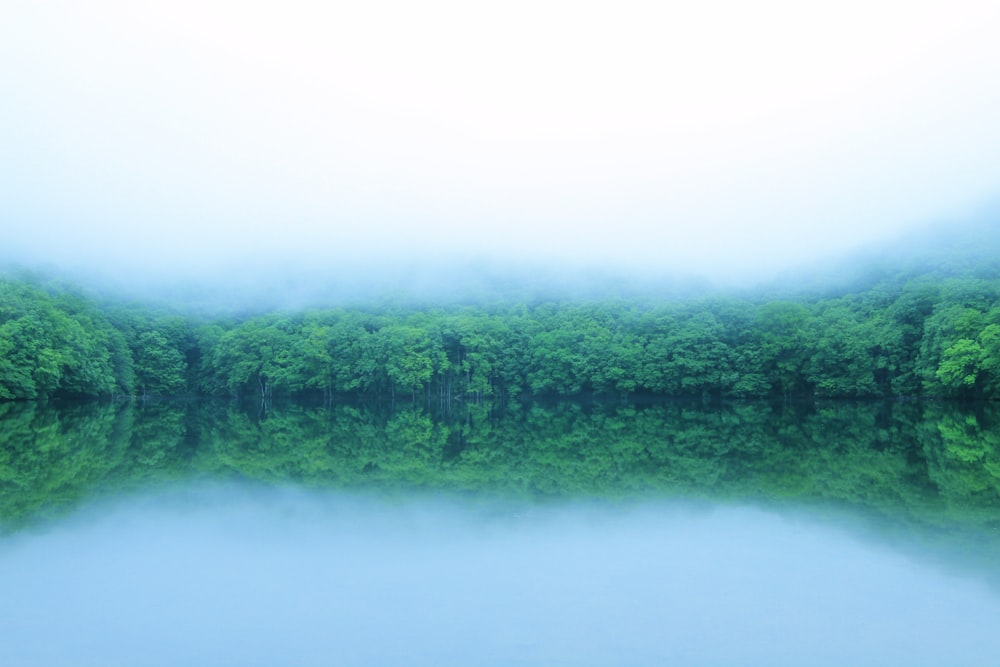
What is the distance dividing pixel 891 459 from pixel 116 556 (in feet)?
67.0

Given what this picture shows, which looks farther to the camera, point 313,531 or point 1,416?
point 1,416

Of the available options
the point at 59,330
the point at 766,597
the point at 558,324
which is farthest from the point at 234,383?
the point at 766,597

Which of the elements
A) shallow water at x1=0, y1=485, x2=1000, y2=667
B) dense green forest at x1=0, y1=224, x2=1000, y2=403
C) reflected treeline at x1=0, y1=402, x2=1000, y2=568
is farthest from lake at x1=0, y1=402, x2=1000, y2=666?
dense green forest at x1=0, y1=224, x2=1000, y2=403

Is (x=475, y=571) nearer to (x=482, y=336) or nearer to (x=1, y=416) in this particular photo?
(x=1, y=416)

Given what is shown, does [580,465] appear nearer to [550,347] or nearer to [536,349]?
[550,347]

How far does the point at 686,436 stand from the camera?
3105 centimetres

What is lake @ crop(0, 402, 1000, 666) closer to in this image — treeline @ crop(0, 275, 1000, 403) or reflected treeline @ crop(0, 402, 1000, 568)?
reflected treeline @ crop(0, 402, 1000, 568)

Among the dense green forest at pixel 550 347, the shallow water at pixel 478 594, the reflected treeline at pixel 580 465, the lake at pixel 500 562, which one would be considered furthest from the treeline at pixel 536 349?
the shallow water at pixel 478 594

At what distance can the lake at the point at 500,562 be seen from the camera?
286 inches

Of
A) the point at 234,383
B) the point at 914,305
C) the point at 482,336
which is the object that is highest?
the point at 914,305

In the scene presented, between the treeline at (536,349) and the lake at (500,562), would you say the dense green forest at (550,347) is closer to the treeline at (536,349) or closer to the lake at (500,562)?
the treeline at (536,349)

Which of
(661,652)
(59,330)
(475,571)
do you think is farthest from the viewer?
(59,330)

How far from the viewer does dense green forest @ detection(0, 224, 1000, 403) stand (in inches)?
2386

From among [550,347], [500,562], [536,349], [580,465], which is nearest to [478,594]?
[500,562]
